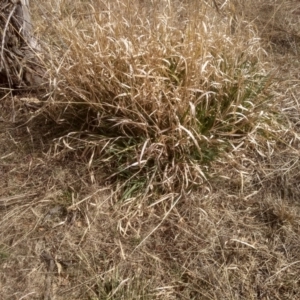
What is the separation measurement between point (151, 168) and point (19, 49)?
1113 mm

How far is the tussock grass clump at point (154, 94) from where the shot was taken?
220 cm

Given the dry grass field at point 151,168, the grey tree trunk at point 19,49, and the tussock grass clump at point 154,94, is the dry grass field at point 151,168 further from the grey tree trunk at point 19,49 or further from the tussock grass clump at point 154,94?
the grey tree trunk at point 19,49

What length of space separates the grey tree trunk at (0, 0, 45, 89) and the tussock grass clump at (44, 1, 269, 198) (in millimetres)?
221

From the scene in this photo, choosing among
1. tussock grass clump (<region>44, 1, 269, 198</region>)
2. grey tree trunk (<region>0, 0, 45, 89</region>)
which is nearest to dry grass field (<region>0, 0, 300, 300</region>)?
tussock grass clump (<region>44, 1, 269, 198</region>)

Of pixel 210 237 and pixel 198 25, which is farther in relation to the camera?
pixel 198 25

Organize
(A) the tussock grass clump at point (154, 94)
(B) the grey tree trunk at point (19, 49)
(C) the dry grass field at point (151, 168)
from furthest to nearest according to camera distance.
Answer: (B) the grey tree trunk at point (19, 49) < (A) the tussock grass clump at point (154, 94) < (C) the dry grass field at point (151, 168)

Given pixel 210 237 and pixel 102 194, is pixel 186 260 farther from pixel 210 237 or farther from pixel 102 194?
pixel 102 194

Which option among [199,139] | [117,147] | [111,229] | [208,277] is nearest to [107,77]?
[117,147]

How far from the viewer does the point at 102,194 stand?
2209 mm

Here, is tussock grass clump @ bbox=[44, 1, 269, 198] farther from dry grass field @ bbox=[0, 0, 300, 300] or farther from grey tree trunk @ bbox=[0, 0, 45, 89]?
grey tree trunk @ bbox=[0, 0, 45, 89]

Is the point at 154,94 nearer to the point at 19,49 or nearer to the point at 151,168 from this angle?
the point at 151,168

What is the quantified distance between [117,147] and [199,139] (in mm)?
412

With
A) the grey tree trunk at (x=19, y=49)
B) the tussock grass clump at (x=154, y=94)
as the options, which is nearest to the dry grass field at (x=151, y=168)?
the tussock grass clump at (x=154, y=94)

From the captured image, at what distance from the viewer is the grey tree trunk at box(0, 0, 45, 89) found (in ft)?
8.18
